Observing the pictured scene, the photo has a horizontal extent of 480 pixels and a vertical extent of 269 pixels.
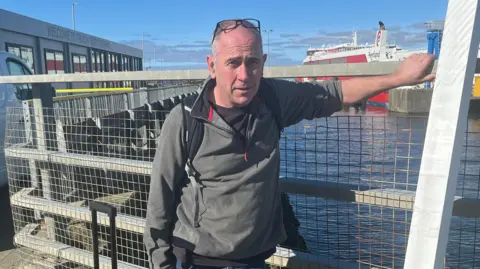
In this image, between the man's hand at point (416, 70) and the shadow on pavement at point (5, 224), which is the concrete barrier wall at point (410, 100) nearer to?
the shadow on pavement at point (5, 224)

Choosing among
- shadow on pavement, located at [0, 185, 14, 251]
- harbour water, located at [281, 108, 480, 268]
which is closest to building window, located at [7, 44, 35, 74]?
shadow on pavement, located at [0, 185, 14, 251]

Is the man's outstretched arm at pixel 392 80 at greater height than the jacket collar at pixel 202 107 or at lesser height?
greater

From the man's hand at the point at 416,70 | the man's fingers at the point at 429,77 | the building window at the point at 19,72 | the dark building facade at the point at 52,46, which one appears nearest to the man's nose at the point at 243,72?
the man's hand at the point at 416,70

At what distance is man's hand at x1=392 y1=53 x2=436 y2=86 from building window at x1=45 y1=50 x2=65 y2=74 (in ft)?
58.9

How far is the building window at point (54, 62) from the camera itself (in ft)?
58.4

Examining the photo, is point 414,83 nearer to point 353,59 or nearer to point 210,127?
point 210,127

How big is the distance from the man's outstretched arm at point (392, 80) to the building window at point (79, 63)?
70.4ft

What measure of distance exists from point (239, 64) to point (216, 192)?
2.09 feet

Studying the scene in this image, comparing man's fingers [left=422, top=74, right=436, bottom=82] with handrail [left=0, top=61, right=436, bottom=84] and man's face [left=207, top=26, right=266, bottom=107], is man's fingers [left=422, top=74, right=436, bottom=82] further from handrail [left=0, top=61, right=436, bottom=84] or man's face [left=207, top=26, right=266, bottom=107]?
man's face [left=207, top=26, right=266, bottom=107]

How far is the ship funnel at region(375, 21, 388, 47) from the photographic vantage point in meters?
48.1

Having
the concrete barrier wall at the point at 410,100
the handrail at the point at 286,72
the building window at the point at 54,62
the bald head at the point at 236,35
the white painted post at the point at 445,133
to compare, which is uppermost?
the building window at the point at 54,62

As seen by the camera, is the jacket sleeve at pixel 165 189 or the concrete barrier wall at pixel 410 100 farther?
the concrete barrier wall at pixel 410 100

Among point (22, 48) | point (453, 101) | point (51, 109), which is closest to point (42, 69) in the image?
point (22, 48)

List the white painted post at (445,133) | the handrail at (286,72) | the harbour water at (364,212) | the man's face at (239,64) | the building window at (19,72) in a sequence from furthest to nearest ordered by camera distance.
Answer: the building window at (19,72), the harbour water at (364,212), the handrail at (286,72), the man's face at (239,64), the white painted post at (445,133)
